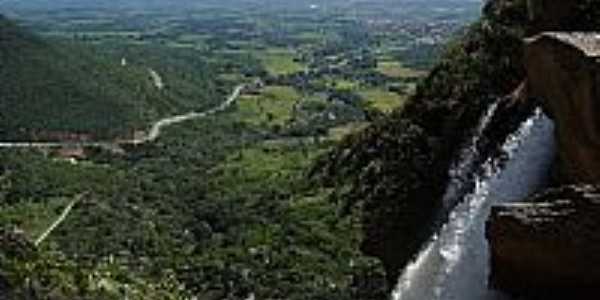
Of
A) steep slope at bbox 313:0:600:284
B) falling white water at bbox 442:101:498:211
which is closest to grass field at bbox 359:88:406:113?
steep slope at bbox 313:0:600:284

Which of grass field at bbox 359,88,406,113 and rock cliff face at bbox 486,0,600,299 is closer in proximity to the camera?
rock cliff face at bbox 486,0,600,299

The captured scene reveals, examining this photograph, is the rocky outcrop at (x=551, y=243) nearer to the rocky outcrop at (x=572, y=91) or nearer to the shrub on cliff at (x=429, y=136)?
the rocky outcrop at (x=572, y=91)

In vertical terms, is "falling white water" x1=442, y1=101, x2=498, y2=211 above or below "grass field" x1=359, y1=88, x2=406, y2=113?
above

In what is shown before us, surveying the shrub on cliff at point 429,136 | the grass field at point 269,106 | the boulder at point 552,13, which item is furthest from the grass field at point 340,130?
the boulder at point 552,13

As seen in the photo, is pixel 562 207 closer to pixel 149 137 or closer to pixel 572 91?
pixel 572 91

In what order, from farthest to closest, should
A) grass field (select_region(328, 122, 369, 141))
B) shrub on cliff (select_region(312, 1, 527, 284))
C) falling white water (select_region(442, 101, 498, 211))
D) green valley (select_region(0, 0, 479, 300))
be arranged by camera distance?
grass field (select_region(328, 122, 369, 141)) → green valley (select_region(0, 0, 479, 300)) → shrub on cliff (select_region(312, 1, 527, 284)) → falling white water (select_region(442, 101, 498, 211))

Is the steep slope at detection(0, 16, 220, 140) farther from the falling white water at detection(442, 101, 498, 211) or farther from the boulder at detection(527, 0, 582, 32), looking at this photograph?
the boulder at detection(527, 0, 582, 32)

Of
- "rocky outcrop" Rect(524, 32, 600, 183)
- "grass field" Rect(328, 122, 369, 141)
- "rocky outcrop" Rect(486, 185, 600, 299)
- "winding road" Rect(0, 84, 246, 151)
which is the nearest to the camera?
"rocky outcrop" Rect(486, 185, 600, 299)
